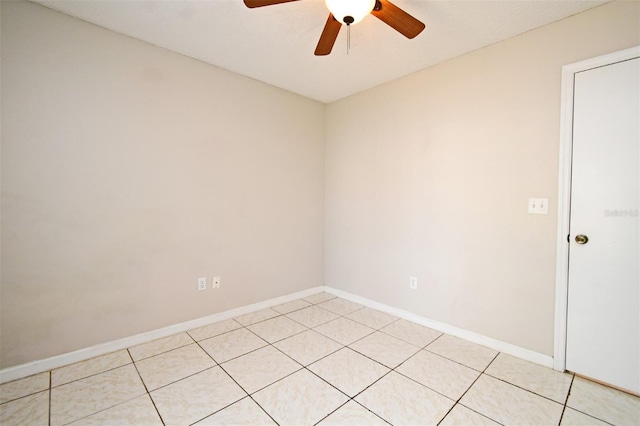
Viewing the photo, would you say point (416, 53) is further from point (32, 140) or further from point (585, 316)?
point (32, 140)

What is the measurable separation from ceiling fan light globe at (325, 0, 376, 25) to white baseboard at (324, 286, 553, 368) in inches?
100

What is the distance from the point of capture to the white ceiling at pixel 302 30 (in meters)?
1.90

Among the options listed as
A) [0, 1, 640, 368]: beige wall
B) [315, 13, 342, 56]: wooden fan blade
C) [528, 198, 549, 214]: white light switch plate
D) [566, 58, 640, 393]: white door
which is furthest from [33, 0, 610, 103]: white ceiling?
[528, 198, 549, 214]: white light switch plate

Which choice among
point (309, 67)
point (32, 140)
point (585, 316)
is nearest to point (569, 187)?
point (585, 316)

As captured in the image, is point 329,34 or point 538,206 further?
point 538,206

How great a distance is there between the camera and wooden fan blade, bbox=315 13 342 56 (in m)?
1.63

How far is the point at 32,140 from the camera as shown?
1918mm

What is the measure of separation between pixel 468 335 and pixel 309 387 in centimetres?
151

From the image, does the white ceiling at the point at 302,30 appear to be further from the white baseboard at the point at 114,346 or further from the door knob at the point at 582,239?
the white baseboard at the point at 114,346

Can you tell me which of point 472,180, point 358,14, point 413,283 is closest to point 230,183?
point 358,14

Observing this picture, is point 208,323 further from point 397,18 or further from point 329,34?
point 397,18

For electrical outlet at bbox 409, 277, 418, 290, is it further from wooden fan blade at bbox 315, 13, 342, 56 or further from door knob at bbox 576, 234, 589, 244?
wooden fan blade at bbox 315, 13, 342, 56

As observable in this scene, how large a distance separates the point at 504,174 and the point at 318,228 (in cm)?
216

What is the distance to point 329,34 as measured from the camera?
1.72 metres
